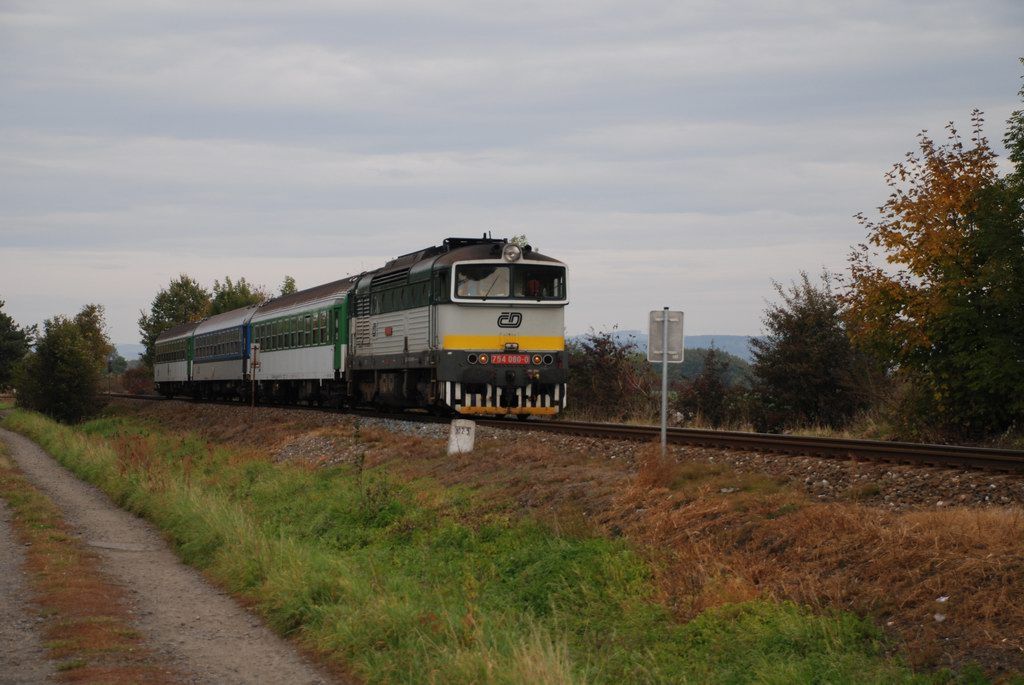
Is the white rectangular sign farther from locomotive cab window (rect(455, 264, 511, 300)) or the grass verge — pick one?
locomotive cab window (rect(455, 264, 511, 300))

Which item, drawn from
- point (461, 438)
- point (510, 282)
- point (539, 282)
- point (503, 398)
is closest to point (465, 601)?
point (461, 438)

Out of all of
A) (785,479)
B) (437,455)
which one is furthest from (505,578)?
(437,455)

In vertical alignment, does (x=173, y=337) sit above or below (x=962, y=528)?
above

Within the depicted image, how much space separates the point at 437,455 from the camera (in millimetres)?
19859

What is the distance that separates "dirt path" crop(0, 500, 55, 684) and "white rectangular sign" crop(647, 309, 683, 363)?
8.36m

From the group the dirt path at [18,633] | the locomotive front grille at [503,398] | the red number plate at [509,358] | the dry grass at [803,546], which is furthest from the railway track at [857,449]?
the dirt path at [18,633]

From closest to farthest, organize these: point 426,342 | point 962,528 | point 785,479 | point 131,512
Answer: point 962,528, point 785,479, point 131,512, point 426,342

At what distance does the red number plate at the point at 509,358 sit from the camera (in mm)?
23953

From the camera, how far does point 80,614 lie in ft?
38.4

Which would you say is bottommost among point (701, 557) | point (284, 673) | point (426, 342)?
point (284, 673)

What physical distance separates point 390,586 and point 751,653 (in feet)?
15.7

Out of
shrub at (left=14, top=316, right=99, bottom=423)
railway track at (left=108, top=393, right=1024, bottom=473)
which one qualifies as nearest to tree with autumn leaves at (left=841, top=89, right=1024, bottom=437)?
railway track at (left=108, top=393, right=1024, bottom=473)

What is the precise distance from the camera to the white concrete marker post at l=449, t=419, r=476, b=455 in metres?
19.4

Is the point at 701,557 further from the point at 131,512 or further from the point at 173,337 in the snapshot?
the point at 173,337
